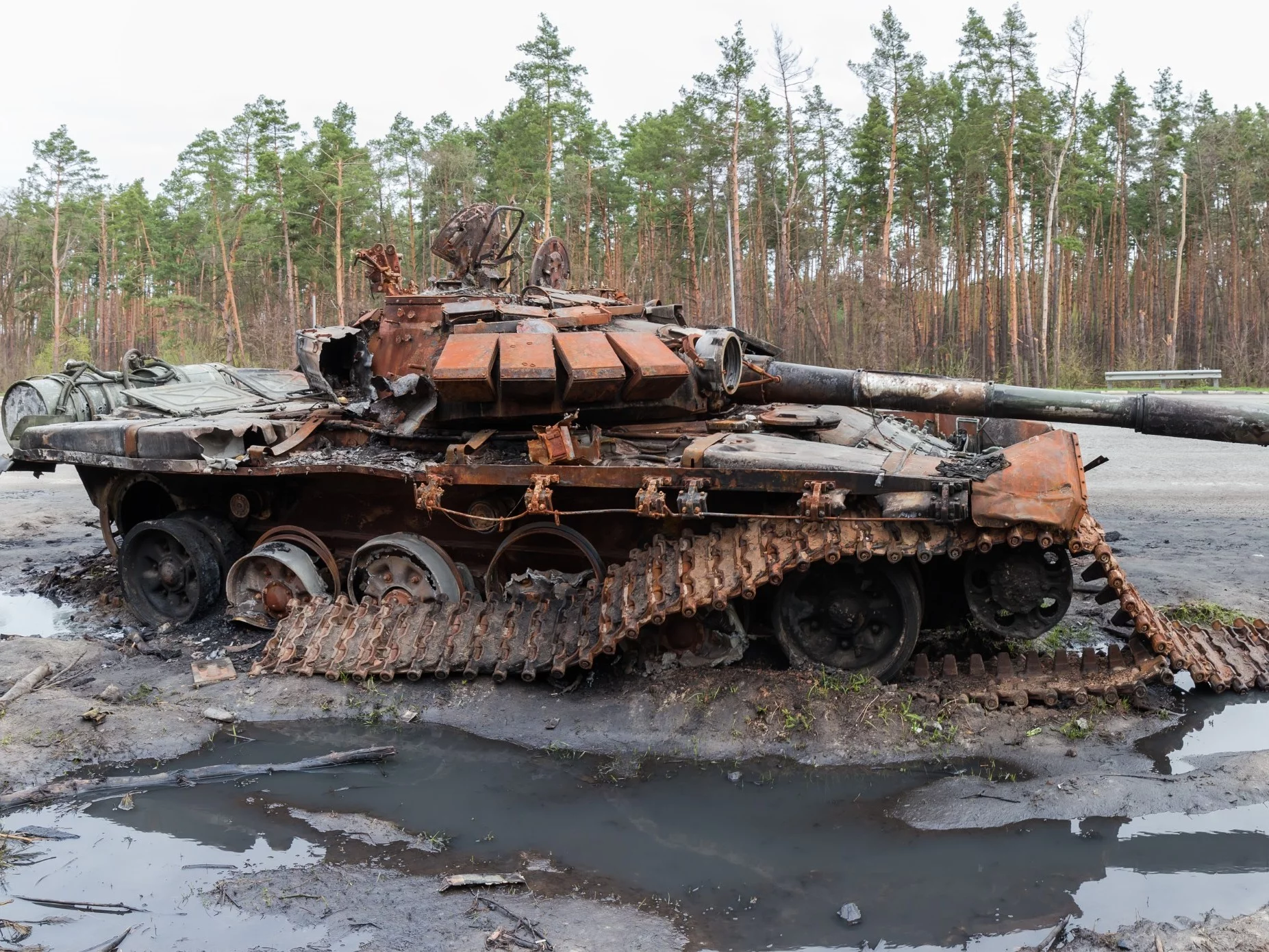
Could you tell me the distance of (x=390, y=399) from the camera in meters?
8.42

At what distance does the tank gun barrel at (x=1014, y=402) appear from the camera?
20.8 ft

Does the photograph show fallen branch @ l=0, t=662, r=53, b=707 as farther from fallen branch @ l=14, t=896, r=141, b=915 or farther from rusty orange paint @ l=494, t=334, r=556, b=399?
rusty orange paint @ l=494, t=334, r=556, b=399

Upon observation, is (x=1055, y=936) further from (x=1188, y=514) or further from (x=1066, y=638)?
(x=1188, y=514)

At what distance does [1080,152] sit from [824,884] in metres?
35.1

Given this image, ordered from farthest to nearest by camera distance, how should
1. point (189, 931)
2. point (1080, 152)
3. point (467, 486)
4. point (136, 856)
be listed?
point (1080, 152), point (467, 486), point (136, 856), point (189, 931)

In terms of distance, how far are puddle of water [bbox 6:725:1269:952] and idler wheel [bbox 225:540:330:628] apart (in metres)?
2.30

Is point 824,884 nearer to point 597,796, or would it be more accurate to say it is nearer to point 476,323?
point 597,796

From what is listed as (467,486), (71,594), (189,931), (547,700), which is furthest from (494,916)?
(71,594)

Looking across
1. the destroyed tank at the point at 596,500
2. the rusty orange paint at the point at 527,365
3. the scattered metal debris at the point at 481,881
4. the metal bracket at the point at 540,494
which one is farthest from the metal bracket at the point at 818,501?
the scattered metal debris at the point at 481,881

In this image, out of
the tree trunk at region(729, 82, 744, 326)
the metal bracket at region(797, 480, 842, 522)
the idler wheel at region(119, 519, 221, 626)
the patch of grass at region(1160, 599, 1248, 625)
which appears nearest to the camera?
the metal bracket at region(797, 480, 842, 522)

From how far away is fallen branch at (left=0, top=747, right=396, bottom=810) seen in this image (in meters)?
5.71

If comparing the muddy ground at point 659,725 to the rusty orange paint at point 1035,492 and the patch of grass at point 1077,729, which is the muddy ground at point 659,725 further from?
the rusty orange paint at point 1035,492

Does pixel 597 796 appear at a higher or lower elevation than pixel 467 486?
lower

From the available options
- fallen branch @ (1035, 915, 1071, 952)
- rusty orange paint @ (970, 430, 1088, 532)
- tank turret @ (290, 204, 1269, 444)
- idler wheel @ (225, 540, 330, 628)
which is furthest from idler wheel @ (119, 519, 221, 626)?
fallen branch @ (1035, 915, 1071, 952)
